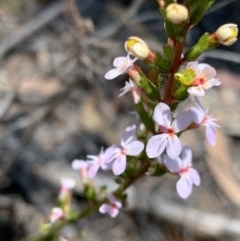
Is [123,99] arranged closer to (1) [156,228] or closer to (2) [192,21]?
(1) [156,228]

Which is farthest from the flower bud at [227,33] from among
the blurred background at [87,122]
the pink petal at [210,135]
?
the blurred background at [87,122]

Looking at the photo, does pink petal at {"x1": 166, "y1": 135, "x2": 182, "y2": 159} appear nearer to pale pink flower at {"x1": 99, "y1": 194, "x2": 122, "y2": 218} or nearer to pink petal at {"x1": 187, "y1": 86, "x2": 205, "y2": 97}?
pink petal at {"x1": 187, "y1": 86, "x2": 205, "y2": 97}

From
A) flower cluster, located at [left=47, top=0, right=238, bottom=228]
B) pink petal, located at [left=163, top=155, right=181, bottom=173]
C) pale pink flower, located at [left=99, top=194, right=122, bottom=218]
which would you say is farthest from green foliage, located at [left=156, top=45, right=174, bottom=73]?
pale pink flower, located at [left=99, top=194, right=122, bottom=218]

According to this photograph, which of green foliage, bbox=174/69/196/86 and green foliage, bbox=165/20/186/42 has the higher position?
green foliage, bbox=165/20/186/42

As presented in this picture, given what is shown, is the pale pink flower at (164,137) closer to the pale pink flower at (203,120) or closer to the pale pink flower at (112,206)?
the pale pink flower at (203,120)

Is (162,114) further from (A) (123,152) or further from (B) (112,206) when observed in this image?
(B) (112,206)
